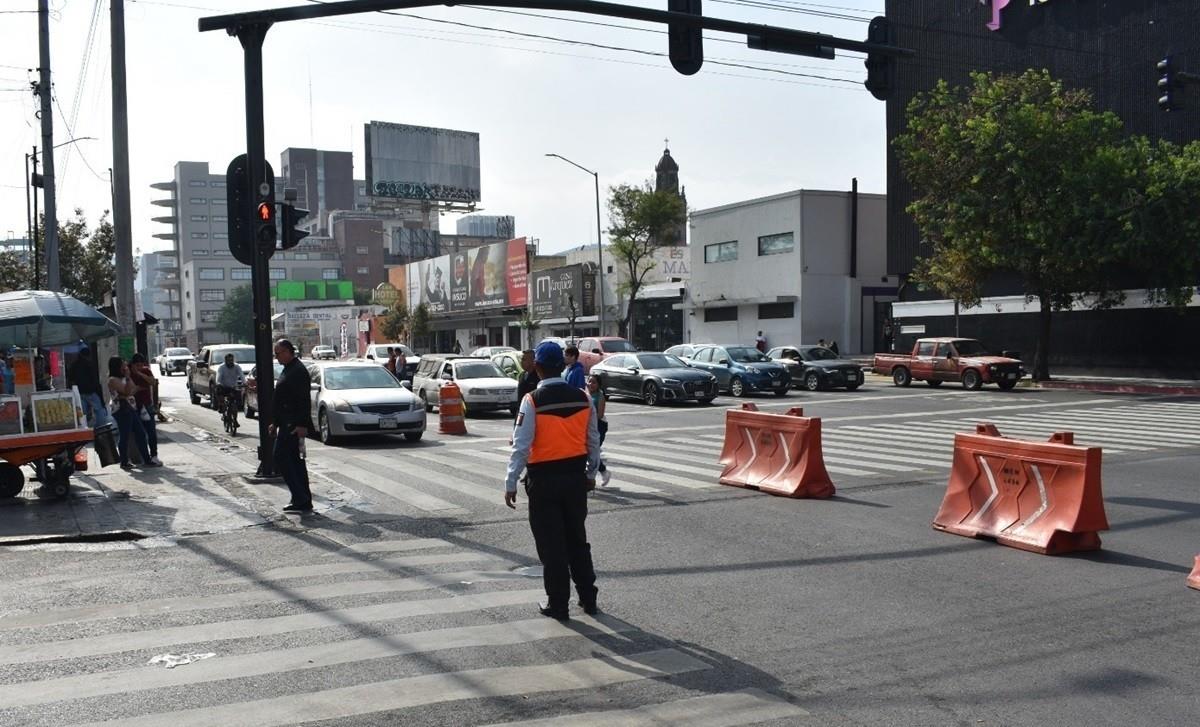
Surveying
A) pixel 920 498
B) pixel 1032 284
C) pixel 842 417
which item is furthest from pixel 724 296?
pixel 920 498

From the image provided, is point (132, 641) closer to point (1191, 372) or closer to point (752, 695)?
point (752, 695)

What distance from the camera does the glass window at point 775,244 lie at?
49.1m

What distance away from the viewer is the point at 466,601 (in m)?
7.58

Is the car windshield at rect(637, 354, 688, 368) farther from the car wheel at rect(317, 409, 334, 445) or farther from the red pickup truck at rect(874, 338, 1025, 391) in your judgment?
the car wheel at rect(317, 409, 334, 445)

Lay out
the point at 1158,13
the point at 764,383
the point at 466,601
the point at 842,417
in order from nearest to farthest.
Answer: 1. the point at 466,601
2. the point at 842,417
3. the point at 764,383
4. the point at 1158,13

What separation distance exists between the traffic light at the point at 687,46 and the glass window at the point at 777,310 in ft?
120

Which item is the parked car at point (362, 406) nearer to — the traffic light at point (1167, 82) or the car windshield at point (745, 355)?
the car windshield at point (745, 355)

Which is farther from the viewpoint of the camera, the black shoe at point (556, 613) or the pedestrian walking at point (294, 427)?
the pedestrian walking at point (294, 427)

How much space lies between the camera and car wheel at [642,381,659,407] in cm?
2891

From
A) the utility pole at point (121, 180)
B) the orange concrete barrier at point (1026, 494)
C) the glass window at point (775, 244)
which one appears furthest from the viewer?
the glass window at point (775, 244)

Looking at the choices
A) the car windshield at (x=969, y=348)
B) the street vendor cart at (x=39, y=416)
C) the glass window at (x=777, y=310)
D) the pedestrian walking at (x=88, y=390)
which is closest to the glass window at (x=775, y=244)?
the glass window at (x=777, y=310)

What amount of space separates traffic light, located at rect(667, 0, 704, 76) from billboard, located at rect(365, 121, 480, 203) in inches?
3255

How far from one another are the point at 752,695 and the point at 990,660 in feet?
5.12

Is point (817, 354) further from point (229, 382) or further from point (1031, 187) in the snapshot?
Result: point (229, 382)
